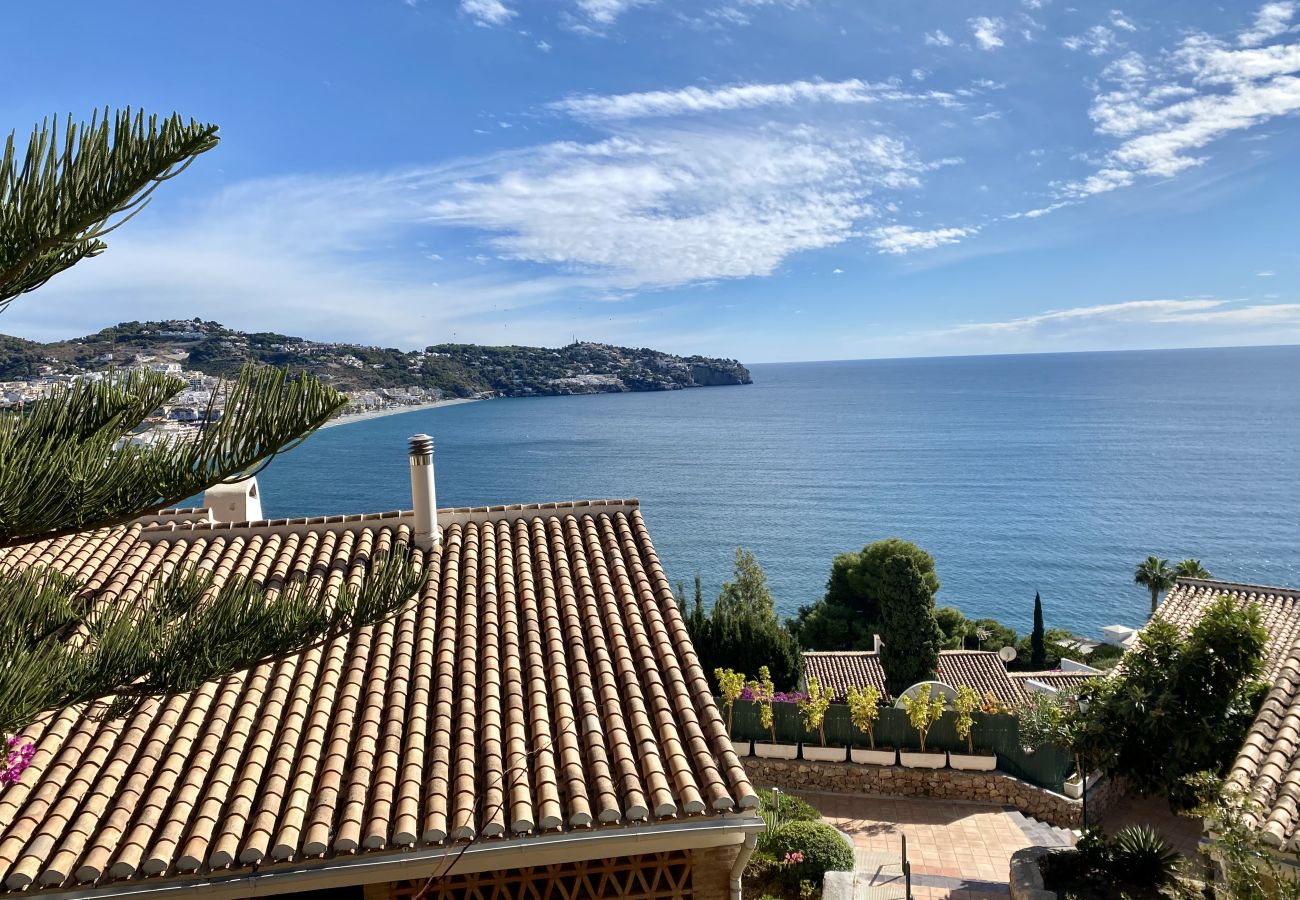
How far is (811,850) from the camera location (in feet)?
31.5

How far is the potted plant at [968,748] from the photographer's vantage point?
13.5 meters

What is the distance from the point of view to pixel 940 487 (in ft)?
247

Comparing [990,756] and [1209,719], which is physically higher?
[1209,719]

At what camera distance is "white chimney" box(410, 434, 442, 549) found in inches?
316

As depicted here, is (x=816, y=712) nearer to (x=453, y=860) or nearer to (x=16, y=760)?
(x=453, y=860)

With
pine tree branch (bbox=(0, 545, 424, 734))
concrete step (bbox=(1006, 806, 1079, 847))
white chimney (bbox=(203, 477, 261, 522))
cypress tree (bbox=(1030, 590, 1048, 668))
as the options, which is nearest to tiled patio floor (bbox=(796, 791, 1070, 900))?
concrete step (bbox=(1006, 806, 1079, 847))

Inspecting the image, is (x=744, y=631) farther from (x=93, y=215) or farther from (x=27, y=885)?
(x=93, y=215)

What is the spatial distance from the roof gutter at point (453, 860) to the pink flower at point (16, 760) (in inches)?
32.3

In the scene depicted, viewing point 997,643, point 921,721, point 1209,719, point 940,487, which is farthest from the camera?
point 940,487

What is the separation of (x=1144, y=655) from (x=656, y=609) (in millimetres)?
7766

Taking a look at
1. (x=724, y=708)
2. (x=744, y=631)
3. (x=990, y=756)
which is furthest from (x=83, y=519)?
(x=744, y=631)

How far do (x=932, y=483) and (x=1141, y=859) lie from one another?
72.3m

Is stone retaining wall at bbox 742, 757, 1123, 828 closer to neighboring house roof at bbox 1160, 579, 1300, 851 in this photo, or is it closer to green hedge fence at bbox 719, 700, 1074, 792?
green hedge fence at bbox 719, 700, 1074, 792

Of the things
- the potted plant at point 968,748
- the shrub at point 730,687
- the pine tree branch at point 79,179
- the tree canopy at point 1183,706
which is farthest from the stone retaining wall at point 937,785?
the pine tree branch at point 79,179
